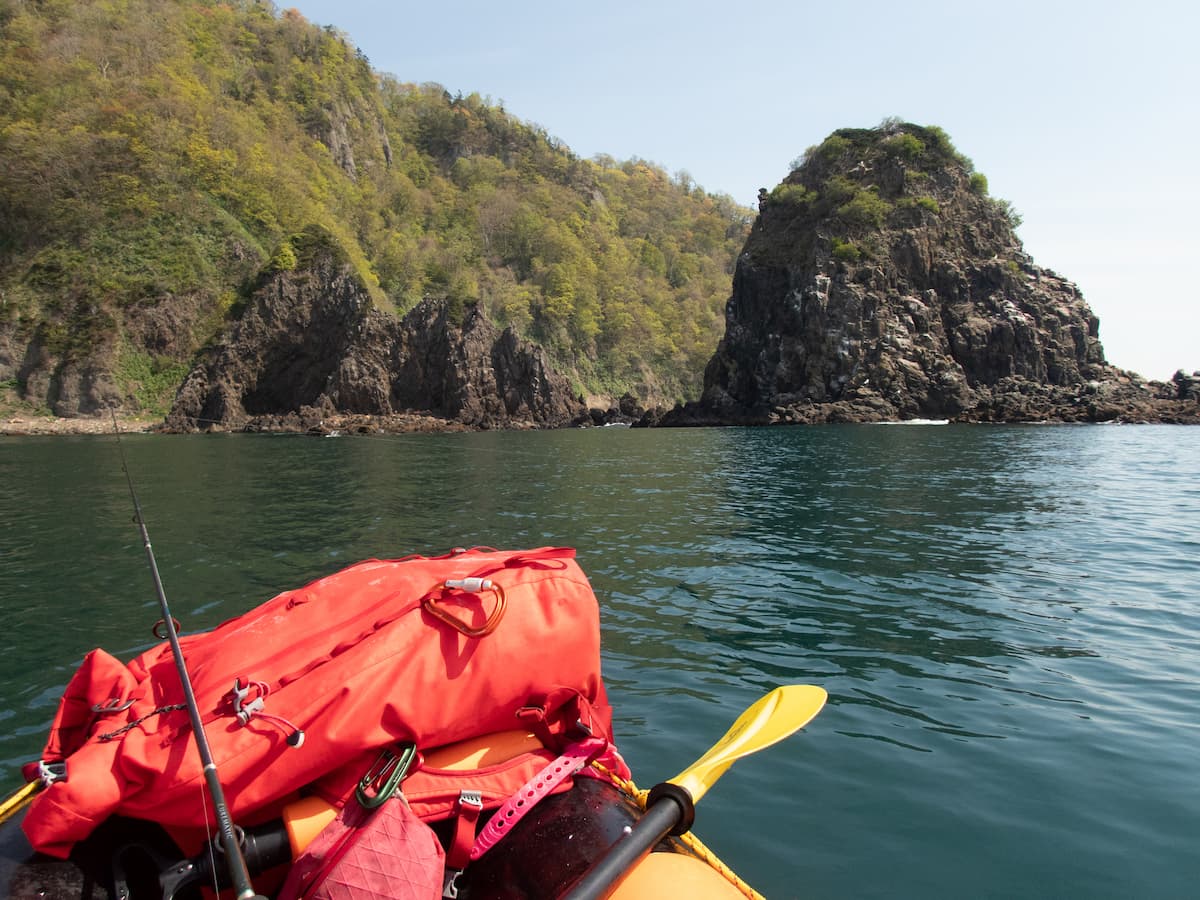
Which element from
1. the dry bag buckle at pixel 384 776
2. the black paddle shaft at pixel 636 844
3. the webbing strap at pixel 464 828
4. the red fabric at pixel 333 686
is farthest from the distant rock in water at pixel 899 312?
the dry bag buckle at pixel 384 776

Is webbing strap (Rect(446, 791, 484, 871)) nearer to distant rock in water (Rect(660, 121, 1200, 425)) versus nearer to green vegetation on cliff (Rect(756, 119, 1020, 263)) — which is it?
distant rock in water (Rect(660, 121, 1200, 425))

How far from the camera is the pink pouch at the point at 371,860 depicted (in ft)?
7.45

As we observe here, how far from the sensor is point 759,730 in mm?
3482

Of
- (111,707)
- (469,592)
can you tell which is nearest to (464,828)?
(469,592)

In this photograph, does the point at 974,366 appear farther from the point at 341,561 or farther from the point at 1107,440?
the point at 341,561

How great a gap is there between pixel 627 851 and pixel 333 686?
3.73 ft

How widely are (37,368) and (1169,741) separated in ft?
224

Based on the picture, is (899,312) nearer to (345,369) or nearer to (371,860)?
(345,369)

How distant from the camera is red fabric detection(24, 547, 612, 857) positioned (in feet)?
7.59

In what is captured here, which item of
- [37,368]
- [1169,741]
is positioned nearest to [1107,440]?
[1169,741]

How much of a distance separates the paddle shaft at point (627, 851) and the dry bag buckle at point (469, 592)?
0.88 metres

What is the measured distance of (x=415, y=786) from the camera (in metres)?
2.62

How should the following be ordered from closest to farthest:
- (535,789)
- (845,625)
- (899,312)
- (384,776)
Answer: (384,776) < (535,789) < (845,625) < (899,312)

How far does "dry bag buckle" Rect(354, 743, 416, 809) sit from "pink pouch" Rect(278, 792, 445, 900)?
4 cm
